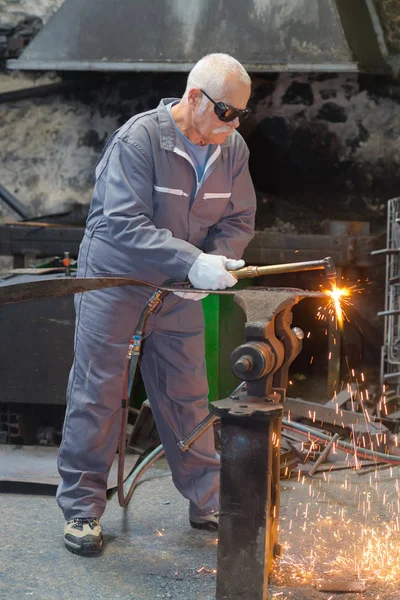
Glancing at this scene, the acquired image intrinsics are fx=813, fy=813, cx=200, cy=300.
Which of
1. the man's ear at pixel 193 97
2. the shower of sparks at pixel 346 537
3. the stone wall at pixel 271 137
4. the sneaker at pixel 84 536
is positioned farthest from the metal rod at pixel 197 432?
the stone wall at pixel 271 137

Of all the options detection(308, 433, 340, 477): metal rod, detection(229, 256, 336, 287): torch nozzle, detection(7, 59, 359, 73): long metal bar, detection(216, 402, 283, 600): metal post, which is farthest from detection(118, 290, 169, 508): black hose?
detection(7, 59, 359, 73): long metal bar

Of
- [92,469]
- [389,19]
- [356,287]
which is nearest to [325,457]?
[92,469]

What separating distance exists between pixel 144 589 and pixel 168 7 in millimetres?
4484

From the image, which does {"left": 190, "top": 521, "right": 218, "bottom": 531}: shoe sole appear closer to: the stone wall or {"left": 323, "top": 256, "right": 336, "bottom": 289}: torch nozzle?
{"left": 323, "top": 256, "right": 336, "bottom": 289}: torch nozzle

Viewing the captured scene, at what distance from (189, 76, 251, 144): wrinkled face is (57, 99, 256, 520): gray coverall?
0.11 meters

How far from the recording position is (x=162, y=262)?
2.95 m

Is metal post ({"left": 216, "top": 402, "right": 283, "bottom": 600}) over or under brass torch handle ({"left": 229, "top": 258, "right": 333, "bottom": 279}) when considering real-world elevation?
under

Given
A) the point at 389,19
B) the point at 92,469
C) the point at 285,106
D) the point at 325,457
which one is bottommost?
the point at 325,457

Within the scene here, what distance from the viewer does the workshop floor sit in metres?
2.91

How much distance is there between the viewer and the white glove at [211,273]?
2824 mm

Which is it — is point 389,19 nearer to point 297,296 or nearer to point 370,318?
point 370,318

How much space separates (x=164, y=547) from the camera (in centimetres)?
328

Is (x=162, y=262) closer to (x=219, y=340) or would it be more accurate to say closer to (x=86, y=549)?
(x=86, y=549)

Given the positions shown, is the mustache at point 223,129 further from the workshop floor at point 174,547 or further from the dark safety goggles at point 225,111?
the workshop floor at point 174,547
